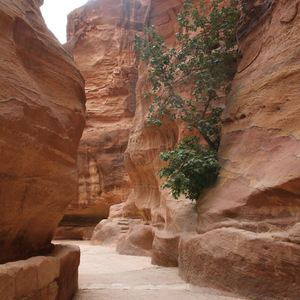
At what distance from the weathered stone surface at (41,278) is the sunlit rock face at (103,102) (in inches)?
551

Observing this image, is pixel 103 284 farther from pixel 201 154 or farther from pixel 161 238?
pixel 201 154

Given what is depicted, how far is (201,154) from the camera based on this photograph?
5.89 meters

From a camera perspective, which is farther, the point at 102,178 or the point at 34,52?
the point at 102,178

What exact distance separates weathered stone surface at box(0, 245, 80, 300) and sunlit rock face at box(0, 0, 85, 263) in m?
Result: 0.38

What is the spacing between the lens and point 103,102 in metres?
20.0

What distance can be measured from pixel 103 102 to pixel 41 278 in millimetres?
18096

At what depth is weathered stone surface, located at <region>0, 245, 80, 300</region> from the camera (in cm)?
217

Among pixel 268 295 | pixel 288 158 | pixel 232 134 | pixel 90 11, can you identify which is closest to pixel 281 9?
pixel 232 134

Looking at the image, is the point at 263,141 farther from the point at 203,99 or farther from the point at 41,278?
the point at 41,278

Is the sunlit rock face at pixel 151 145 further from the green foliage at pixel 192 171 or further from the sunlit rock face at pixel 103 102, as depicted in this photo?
the sunlit rock face at pixel 103 102

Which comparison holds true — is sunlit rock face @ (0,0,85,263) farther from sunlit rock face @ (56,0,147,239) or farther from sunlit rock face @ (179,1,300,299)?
sunlit rock face @ (56,0,147,239)

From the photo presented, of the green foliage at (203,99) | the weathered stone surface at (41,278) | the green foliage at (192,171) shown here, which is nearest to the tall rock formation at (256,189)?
the green foliage at (192,171)

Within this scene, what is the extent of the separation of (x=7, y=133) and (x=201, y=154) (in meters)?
4.05

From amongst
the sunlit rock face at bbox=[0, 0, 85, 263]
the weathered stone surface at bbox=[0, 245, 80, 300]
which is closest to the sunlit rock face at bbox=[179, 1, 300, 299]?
the weathered stone surface at bbox=[0, 245, 80, 300]
